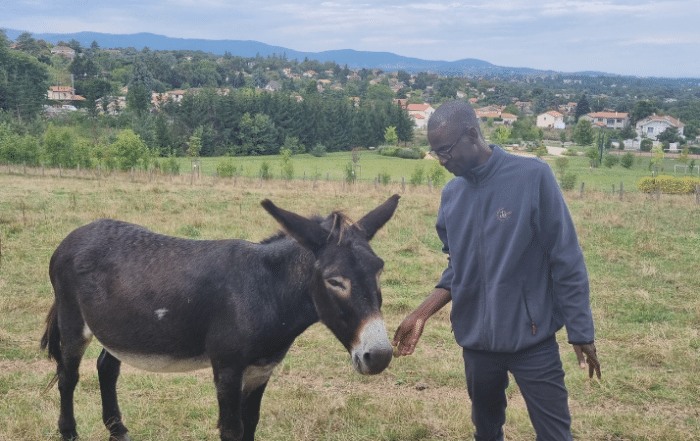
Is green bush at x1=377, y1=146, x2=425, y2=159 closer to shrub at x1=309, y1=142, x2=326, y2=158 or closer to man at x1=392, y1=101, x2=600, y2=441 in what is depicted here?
shrub at x1=309, y1=142, x2=326, y2=158

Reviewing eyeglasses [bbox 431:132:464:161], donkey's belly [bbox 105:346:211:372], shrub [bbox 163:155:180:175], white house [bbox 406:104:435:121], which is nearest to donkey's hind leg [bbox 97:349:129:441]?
donkey's belly [bbox 105:346:211:372]

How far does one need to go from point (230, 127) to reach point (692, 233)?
226ft

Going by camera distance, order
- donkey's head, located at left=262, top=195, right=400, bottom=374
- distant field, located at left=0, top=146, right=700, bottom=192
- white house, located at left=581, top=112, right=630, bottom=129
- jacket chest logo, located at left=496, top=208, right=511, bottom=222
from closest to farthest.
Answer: jacket chest logo, located at left=496, top=208, right=511, bottom=222 < donkey's head, located at left=262, top=195, right=400, bottom=374 < distant field, located at left=0, top=146, right=700, bottom=192 < white house, located at left=581, top=112, right=630, bottom=129

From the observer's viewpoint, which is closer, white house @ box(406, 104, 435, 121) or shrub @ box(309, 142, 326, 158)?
shrub @ box(309, 142, 326, 158)

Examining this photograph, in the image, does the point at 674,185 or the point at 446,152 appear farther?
the point at 674,185

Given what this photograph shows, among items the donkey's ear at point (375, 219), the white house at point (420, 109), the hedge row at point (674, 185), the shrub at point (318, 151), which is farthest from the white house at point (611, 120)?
the donkey's ear at point (375, 219)

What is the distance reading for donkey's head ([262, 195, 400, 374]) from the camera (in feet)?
10.0

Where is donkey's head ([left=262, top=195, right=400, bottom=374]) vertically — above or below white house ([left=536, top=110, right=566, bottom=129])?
below

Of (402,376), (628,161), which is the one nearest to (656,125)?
(628,161)

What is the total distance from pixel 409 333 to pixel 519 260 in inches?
34.5

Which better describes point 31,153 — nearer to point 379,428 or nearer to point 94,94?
point 379,428

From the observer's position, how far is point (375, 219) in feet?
12.2

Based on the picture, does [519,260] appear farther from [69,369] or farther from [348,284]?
[69,369]

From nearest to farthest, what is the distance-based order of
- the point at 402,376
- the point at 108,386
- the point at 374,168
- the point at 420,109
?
the point at 108,386, the point at 402,376, the point at 374,168, the point at 420,109
